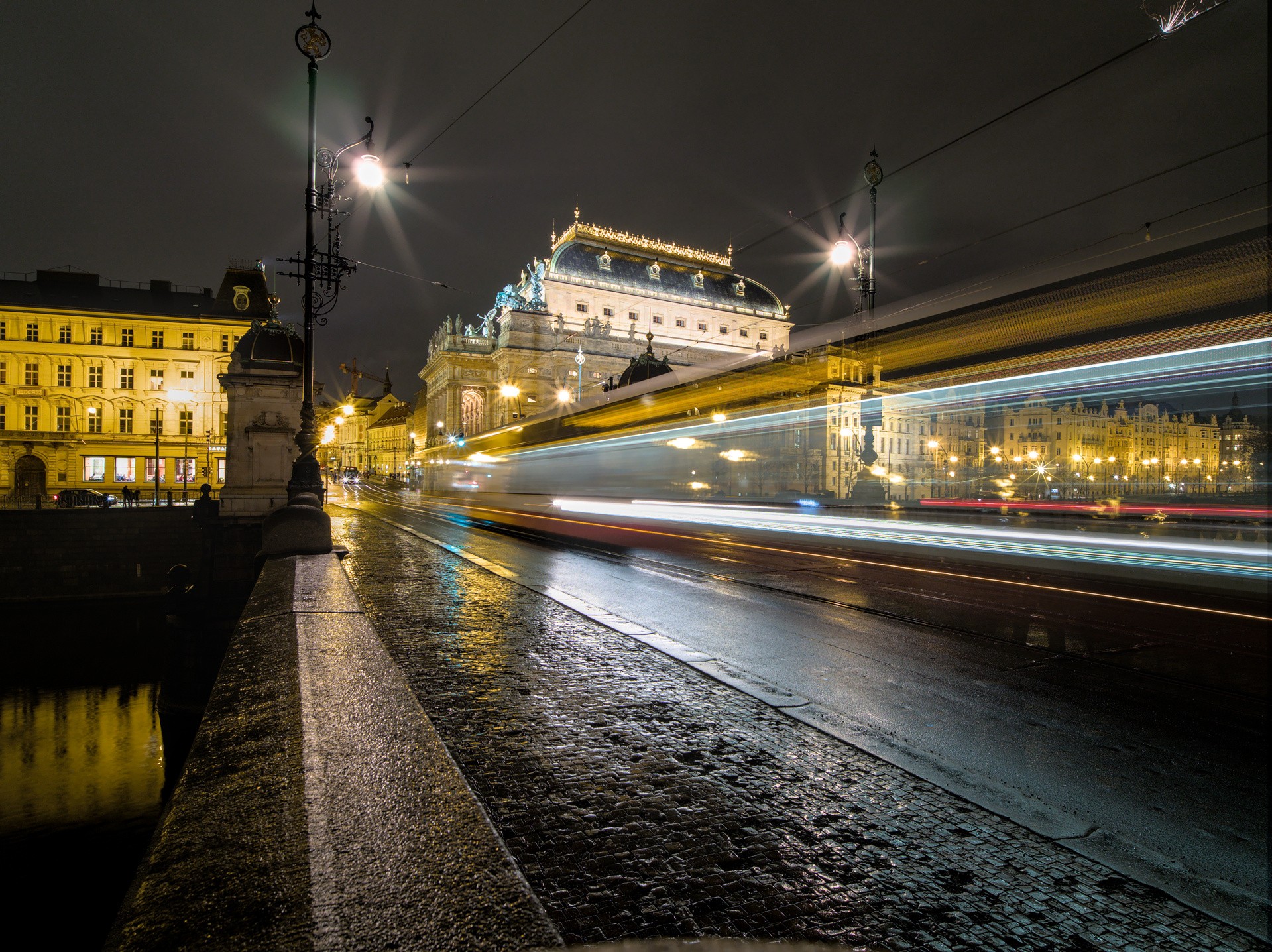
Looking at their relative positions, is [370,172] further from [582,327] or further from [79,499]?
[582,327]

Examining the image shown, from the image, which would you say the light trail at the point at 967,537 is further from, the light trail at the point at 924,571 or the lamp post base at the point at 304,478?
the lamp post base at the point at 304,478

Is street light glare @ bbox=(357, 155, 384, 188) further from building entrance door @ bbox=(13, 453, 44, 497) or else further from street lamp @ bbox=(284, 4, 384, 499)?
building entrance door @ bbox=(13, 453, 44, 497)

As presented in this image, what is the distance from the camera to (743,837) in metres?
2.62

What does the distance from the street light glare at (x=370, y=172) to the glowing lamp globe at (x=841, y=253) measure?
12026mm

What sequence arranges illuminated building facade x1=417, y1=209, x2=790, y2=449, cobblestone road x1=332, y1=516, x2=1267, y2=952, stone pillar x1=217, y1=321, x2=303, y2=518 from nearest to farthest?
cobblestone road x1=332, y1=516, x2=1267, y2=952
stone pillar x1=217, y1=321, x2=303, y2=518
illuminated building facade x1=417, y1=209, x2=790, y2=449

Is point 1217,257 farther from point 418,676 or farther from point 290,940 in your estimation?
point 290,940

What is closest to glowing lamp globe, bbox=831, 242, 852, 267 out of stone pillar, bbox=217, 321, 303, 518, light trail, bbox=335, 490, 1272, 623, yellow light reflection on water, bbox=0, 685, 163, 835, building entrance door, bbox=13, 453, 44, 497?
light trail, bbox=335, 490, 1272, 623

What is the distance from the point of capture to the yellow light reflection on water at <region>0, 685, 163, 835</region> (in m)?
11.0

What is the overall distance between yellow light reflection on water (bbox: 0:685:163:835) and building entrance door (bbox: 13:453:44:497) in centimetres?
3618

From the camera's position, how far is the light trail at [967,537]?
35.4 ft

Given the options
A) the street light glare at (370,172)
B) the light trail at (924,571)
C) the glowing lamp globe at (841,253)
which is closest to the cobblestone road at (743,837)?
the light trail at (924,571)

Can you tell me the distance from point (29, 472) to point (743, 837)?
59033 mm

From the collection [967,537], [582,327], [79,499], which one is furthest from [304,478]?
[582,327]

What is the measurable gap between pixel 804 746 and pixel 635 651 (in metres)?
2.15
